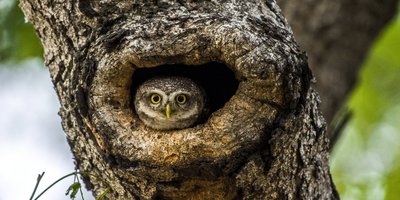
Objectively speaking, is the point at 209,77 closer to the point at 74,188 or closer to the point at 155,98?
the point at 155,98

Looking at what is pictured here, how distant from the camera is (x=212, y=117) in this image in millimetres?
3471

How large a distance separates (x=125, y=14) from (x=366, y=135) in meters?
4.30

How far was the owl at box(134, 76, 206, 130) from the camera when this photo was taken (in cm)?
418

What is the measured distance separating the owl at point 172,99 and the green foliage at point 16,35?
152 cm

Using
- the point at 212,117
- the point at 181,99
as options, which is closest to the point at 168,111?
the point at 181,99

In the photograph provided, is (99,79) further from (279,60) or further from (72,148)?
(279,60)

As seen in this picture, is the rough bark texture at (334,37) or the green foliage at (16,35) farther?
the rough bark texture at (334,37)

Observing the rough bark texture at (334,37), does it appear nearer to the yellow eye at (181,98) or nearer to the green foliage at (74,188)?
the yellow eye at (181,98)

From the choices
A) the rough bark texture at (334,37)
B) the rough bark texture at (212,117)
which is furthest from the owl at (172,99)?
the rough bark texture at (334,37)

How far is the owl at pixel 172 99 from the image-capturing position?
165 inches

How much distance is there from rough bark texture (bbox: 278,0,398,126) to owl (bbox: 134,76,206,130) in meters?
1.67

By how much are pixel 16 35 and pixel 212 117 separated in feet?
9.11

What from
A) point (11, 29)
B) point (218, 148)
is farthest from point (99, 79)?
point (11, 29)

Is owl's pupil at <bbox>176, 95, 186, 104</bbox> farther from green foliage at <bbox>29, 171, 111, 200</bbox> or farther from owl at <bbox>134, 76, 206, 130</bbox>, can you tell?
green foliage at <bbox>29, 171, 111, 200</bbox>
